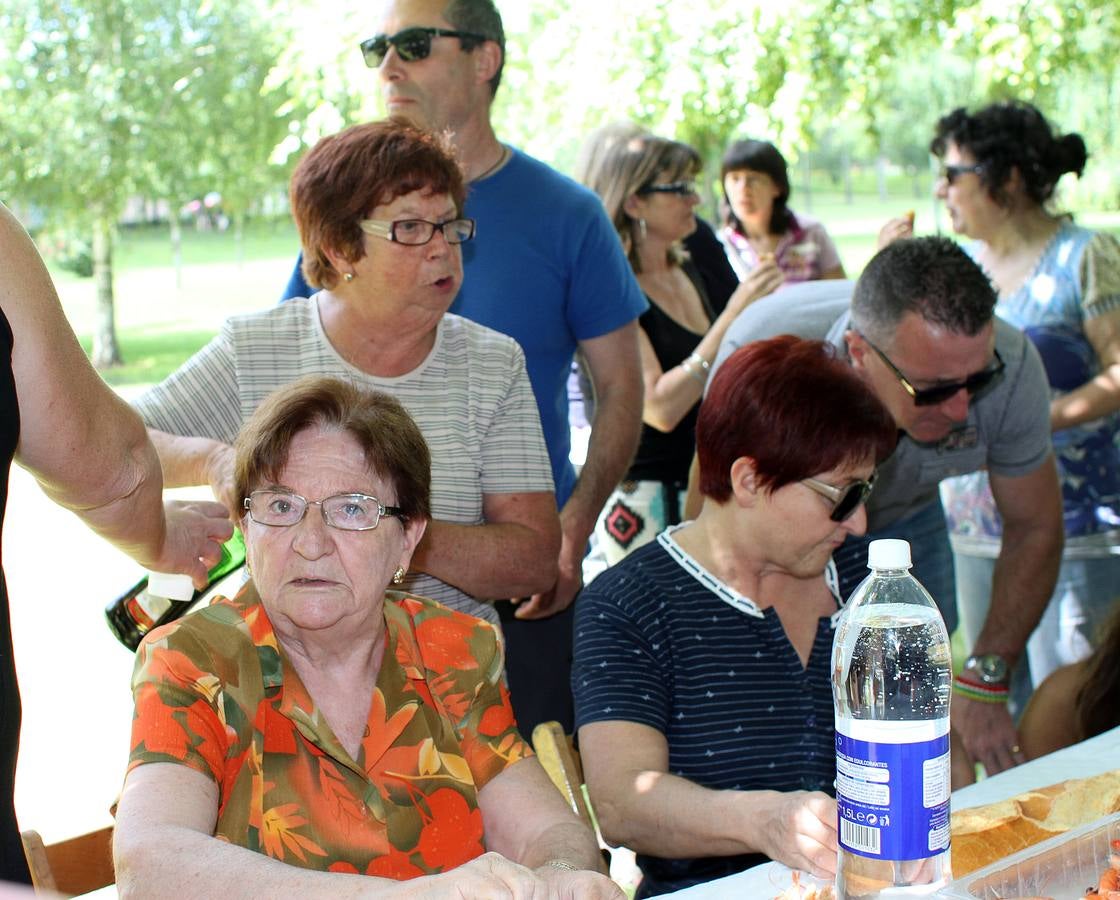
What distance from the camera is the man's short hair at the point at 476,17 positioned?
2.90 m

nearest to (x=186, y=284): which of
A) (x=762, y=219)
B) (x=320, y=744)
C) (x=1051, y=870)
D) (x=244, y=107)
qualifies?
(x=244, y=107)

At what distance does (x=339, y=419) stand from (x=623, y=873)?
6.64 feet

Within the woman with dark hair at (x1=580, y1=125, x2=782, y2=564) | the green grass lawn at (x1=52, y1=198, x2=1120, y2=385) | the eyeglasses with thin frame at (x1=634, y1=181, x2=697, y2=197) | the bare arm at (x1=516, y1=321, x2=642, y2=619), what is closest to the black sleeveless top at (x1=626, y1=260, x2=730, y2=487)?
the woman with dark hair at (x1=580, y1=125, x2=782, y2=564)

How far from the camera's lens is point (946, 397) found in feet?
8.39

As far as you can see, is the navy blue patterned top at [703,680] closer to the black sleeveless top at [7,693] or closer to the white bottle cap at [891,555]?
the white bottle cap at [891,555]

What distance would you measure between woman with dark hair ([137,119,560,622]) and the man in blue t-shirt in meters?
0.38

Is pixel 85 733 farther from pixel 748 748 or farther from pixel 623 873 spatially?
pixel 748 748

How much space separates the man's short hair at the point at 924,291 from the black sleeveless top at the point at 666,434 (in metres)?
1.23

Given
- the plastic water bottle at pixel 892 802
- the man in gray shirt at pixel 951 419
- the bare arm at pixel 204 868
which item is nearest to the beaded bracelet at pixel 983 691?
the man in gray shirt at pixel 951 419

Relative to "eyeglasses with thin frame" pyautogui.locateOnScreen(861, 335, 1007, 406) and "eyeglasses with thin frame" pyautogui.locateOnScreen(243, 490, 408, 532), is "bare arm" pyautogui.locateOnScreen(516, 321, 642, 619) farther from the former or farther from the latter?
"eyeglasses with thin frame" pyautogui.locateOnScreen(243, 490, 408, 532)

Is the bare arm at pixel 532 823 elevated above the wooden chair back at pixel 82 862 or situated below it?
above

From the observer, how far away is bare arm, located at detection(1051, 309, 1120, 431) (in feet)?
11.4

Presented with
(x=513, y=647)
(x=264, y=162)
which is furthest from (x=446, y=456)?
(x=264, y=162)

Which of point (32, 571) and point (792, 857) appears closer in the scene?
point (792, 857)
